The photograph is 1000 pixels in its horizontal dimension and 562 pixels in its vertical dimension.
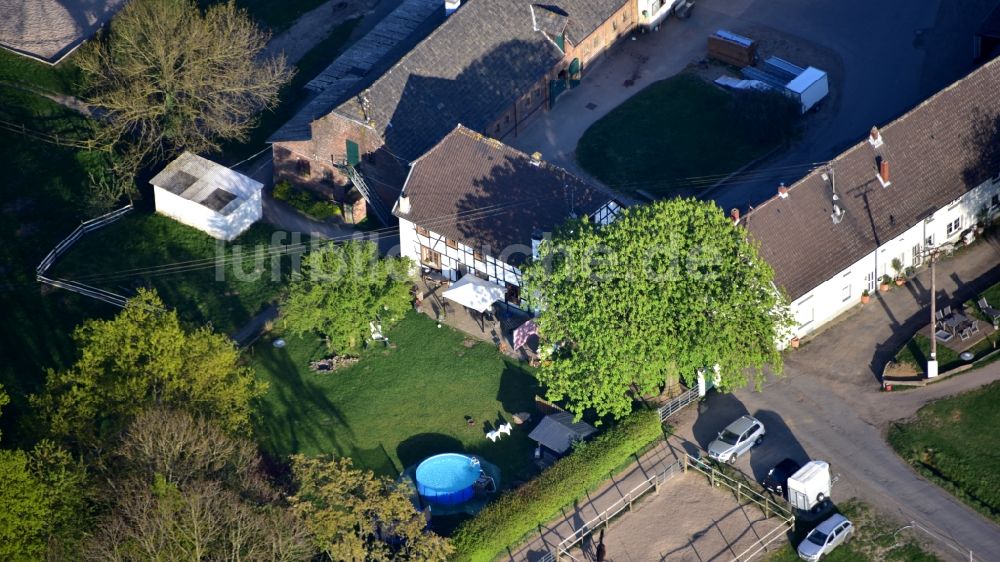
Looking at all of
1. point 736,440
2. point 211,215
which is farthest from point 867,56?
point 211,215

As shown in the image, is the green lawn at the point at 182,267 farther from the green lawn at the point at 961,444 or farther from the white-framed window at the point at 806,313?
the green lawn at the point at 961,444

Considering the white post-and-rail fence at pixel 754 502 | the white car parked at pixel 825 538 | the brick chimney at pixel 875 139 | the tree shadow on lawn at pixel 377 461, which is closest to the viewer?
the white car parked at pixel 825 538

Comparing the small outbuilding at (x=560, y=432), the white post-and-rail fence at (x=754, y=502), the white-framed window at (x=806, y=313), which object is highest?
the white-framed window at (x=806, y=313)

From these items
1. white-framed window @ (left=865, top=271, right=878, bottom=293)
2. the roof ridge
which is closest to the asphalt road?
the roof ridge

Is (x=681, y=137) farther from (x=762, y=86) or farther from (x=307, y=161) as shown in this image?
(x=307, y=161)

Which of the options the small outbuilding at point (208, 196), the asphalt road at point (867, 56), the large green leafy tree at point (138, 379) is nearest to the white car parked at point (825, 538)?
the asphalt road at point (867, 56)

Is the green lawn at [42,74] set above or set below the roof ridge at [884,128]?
below

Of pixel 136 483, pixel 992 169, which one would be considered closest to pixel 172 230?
pixel 136 483

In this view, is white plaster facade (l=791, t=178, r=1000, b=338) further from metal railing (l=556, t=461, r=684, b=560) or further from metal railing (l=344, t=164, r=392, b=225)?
metal railing (l=344, t=164, r=392, b=225)
